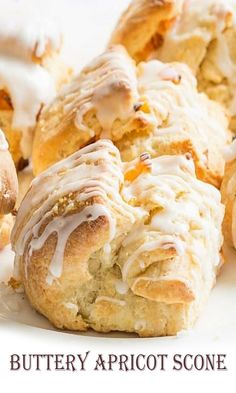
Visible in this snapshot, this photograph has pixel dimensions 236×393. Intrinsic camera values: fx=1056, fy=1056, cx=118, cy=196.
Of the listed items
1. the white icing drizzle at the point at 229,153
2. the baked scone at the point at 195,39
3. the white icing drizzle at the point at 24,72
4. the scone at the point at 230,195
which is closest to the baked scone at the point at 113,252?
the scone at the point at 230,195

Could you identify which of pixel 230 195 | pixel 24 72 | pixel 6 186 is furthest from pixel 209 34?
pixel 6 186

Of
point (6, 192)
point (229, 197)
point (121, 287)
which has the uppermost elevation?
point (6, 192)

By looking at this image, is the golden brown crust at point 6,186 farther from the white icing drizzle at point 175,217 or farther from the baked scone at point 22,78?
the baked scone at point 22,78

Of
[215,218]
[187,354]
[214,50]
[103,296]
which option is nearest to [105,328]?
[103,296]

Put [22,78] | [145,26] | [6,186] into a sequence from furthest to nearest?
[145,26] → [22,78] → [6,186]

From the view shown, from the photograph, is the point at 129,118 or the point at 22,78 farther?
the point at 22,78

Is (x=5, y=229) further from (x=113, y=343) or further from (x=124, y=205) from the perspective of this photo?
(x=113, y=343)

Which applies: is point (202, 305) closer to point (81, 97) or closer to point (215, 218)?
point (215, 218)
